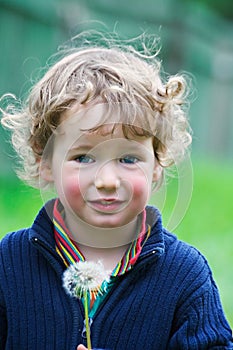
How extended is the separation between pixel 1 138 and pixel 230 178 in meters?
4.55

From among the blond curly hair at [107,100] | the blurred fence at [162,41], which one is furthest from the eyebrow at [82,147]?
the blurred fence at [162,41]

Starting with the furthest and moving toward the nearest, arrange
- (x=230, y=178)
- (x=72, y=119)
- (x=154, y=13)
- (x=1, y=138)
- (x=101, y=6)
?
(x=154, y=13) < (x=101, y=6) < (x=230, y=178) < (x=1, y=138) < (x=72, y=119)

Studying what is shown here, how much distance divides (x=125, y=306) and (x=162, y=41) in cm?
1589

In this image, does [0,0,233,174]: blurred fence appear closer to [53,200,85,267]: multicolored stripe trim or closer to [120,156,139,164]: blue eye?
[53,200,85,267]: multicolored stripe trim

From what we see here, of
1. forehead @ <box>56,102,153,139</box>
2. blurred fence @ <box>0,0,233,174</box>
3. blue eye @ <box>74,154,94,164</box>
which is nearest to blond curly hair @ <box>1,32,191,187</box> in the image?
forehead @ <box>56,102,153,139</box>

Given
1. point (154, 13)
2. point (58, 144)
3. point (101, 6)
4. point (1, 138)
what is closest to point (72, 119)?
point (58, 144)

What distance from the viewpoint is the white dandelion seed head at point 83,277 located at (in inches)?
101

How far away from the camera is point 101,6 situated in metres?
14.6

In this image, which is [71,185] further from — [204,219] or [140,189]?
[204,219]

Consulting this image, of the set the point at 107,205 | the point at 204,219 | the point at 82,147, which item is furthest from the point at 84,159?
the point at 204,219

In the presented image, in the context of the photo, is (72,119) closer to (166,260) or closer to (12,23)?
(166,260)

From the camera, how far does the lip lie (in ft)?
8.28

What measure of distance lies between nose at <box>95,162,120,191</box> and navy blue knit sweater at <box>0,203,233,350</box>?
30 cm

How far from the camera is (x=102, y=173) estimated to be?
2.48 meters
